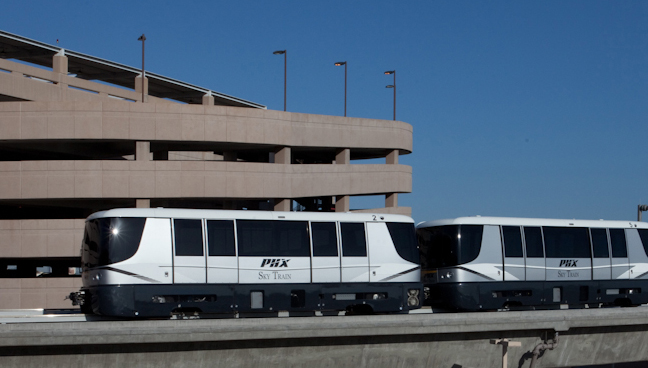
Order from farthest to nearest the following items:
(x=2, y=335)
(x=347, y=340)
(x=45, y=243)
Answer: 1. (x=45, y=243)
2. (x=347, y=340)
3. (x=2, y=335)

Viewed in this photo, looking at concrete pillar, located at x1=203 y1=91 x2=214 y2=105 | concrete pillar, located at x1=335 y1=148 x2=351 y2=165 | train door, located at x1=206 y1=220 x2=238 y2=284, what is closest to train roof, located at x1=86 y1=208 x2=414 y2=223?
train door, located at x1=206 y1=220 x2=238 y2=284

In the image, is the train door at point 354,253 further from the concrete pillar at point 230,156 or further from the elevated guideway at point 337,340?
the concrete pillar at point 230,156

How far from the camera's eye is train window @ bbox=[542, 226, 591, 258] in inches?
970

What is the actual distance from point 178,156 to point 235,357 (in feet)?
111

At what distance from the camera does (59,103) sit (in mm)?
36219

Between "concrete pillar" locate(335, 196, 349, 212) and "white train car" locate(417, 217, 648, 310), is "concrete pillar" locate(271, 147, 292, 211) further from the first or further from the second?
"white train car" locate(417, 217, 648, 310)

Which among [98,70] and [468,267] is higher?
[98,70]

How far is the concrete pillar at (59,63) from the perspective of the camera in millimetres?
40969

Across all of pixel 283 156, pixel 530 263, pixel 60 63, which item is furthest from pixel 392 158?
pixel 530 263

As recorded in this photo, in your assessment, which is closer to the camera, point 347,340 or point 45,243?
point 347,340

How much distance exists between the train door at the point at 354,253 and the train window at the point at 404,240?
0.97 metres

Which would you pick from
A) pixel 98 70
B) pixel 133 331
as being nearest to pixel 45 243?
pixel 98 70

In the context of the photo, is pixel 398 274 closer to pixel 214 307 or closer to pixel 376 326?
pixel 376 326

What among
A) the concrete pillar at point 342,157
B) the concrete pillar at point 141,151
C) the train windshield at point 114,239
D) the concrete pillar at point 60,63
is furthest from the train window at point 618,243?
Answer: the concrete pillar at point 60,63
